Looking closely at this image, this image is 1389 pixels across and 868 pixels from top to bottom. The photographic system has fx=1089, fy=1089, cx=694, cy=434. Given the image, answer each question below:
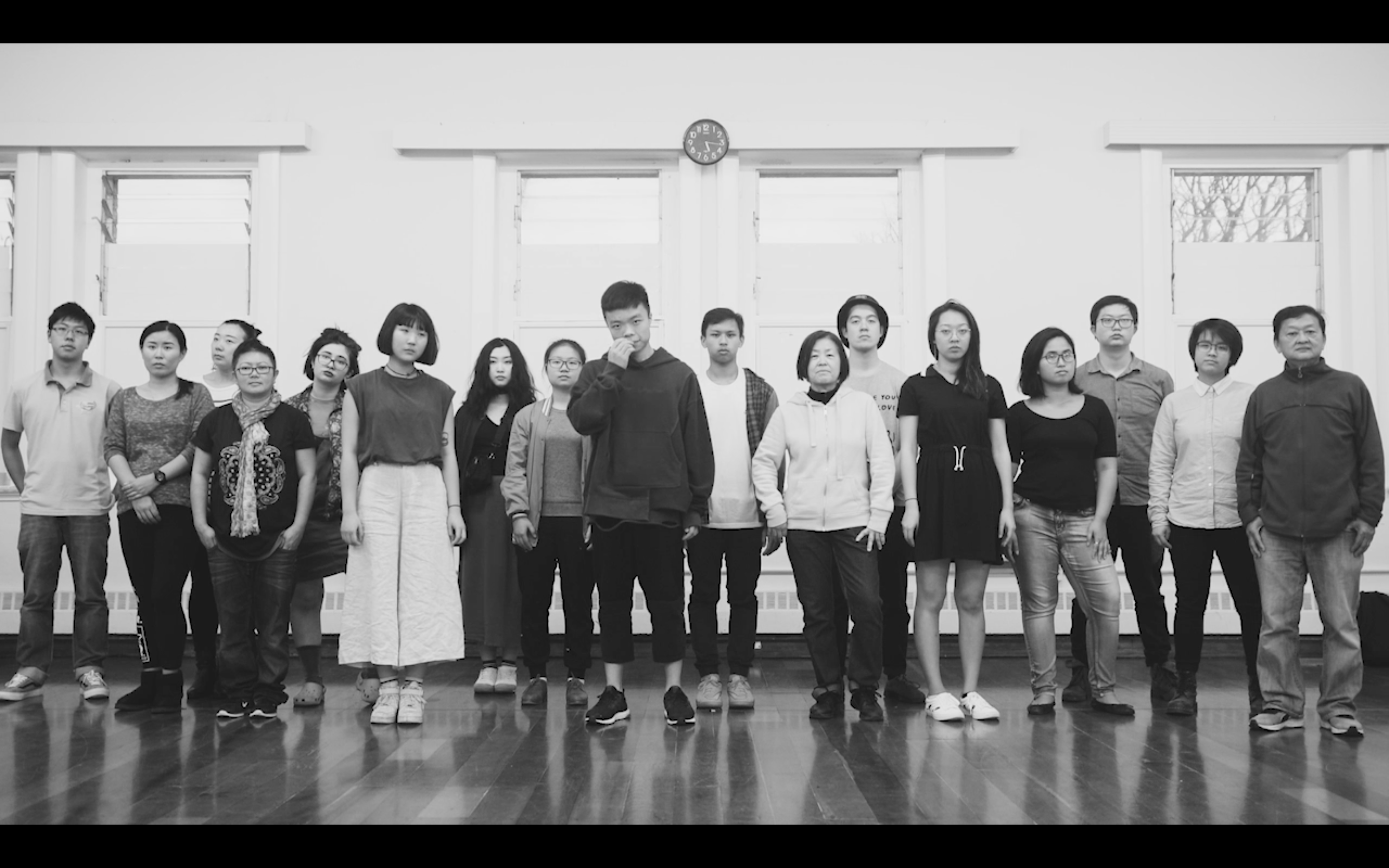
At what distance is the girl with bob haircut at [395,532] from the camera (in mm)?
3498

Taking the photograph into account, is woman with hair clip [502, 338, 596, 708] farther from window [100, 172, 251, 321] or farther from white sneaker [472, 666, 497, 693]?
window [100, 172, 251, 321]

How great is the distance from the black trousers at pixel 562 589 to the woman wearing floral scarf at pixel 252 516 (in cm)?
81

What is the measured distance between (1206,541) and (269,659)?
10.4 ft

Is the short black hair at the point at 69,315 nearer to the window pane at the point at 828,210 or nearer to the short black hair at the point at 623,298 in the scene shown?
the short black hair at the point at 623,298

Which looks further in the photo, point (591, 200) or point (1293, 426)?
point (591, 200)

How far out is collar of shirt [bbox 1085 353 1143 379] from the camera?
13.1ft

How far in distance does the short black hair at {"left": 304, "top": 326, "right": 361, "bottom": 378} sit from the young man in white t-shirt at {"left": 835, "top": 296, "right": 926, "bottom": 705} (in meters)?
1.79

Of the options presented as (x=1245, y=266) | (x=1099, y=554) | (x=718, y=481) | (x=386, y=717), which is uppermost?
(x=1245, y=266)

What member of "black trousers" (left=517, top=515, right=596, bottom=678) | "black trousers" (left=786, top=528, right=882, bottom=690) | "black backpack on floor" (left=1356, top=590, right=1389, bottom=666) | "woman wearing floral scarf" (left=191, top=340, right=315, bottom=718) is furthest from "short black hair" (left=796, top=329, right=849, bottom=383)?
"black backpack on floor" (left=1356, top=590, right=1389, bottom=666)

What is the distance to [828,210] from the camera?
5434 millimetres
